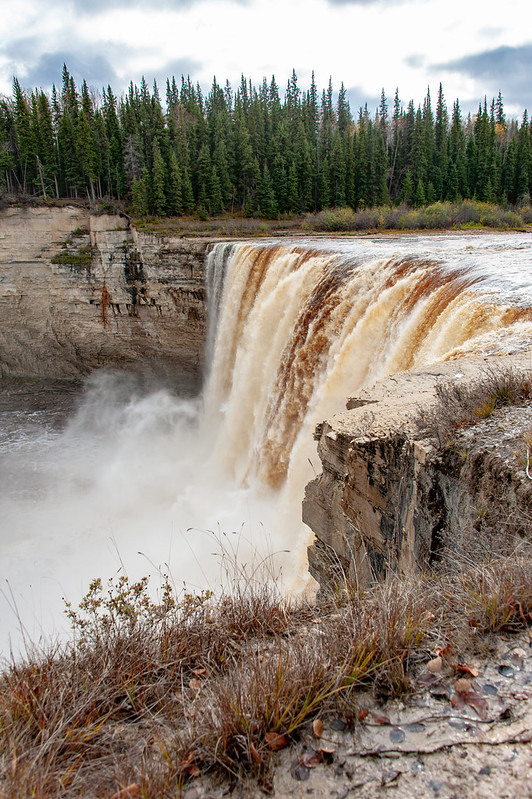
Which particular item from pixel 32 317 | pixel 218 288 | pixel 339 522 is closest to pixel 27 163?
pixel 32 317

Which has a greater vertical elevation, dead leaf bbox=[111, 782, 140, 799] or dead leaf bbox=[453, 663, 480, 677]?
dead leaf bbox=[453, 663, 480, 677]

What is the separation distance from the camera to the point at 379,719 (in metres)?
2.00

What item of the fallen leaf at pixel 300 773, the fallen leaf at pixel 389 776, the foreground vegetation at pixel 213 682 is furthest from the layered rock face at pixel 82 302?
the fallen leaf at pixel 389 776

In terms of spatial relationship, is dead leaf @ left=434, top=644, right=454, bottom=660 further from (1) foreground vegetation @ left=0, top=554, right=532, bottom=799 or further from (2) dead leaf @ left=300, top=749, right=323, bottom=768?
(2) dead leaf @ left=300, top=749, right=323, bottom=768

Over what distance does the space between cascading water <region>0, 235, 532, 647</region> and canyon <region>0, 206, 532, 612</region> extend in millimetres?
65

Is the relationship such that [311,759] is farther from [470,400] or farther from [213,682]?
[470,400]

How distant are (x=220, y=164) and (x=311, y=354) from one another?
1268 inches

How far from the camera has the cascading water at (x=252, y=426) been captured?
312 inches

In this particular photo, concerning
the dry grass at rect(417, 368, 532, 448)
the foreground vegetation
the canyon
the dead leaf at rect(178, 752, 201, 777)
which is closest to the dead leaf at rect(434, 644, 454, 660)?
the foreground vegetation

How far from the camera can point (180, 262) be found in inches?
856

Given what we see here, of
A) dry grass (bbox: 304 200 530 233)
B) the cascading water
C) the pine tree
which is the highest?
the pine tree

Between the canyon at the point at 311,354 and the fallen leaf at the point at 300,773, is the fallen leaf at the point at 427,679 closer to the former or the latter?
the fallen leaf at the point at 300,773

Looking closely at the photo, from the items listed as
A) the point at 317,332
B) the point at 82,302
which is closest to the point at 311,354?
the point at 317,332

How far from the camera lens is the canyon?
3906mm
